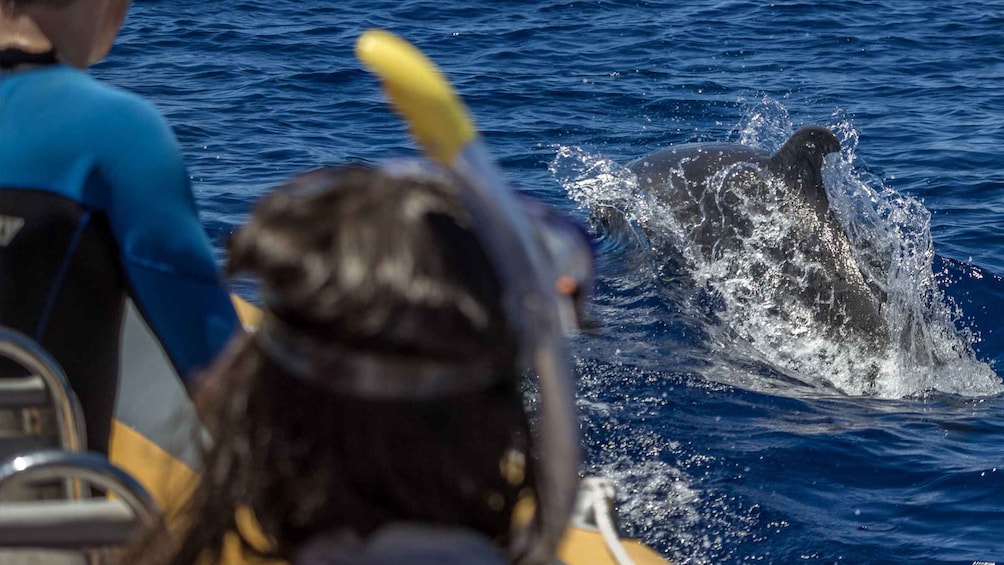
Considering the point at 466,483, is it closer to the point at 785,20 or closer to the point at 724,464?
the point at 724,464

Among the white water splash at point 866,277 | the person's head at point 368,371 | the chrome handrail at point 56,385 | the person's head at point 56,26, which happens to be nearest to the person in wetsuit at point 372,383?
the person's head at point 368,371

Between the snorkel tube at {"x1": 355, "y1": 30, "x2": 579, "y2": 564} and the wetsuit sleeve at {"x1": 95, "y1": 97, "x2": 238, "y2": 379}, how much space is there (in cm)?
100

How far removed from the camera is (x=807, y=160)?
8836mm

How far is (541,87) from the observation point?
47.3 ft

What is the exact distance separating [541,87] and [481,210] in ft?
43.7

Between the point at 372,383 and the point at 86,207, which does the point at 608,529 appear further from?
the point at 372,383

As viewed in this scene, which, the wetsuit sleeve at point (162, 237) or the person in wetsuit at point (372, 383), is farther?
the wetsuit sleeve at point (162, 237)

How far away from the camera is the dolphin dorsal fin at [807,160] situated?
8.74m

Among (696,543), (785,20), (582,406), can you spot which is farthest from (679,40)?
(696,543)

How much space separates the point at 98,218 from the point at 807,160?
23.5 feet

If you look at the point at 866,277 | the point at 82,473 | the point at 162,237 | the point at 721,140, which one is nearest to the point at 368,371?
the point at 82,473

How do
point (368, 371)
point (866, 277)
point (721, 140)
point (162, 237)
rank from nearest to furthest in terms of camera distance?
point (368, 371) < point (162, 237) < point (866, 277) < point (721, 140)

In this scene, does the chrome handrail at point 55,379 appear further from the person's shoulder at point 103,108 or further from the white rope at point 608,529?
the white rope at point 608,529

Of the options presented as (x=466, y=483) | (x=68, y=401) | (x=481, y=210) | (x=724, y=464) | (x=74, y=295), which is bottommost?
(x=724, y=464)
